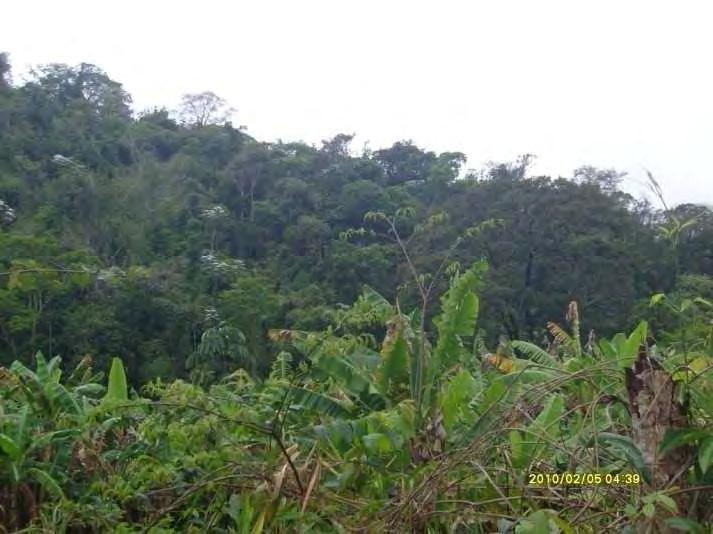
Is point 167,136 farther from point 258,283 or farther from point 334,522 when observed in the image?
point 334,522

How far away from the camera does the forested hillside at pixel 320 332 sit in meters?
2.66

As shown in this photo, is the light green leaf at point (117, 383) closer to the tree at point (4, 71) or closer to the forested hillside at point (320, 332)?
the forested hillside at point (320, 332)

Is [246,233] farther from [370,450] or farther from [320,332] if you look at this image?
[370,450]

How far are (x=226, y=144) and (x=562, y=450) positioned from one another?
33.1 metres

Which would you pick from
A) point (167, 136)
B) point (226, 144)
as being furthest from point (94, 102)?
point (226, 144)

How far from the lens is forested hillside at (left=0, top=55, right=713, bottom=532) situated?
266 cm
